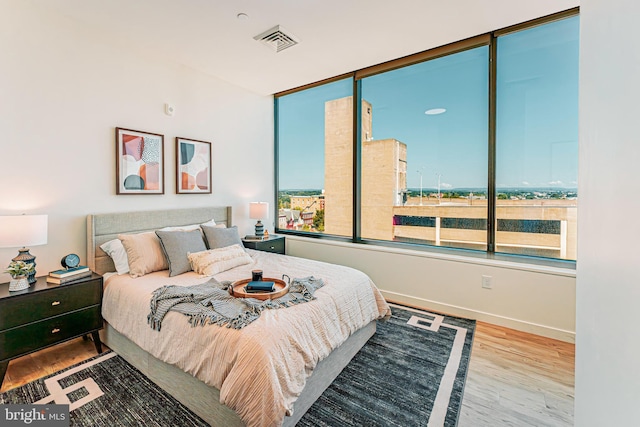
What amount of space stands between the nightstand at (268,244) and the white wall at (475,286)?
79cm

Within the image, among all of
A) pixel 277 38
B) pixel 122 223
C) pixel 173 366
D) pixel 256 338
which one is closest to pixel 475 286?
pixel 256 338

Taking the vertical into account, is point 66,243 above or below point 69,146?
below

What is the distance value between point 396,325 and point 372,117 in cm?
245

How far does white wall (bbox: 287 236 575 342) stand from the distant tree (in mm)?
535

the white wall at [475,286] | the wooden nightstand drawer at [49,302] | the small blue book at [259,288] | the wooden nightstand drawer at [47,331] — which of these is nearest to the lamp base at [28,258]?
the wooden nightstand drawer at [49,302]

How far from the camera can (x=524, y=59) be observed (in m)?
2.73

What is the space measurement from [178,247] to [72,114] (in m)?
1.45

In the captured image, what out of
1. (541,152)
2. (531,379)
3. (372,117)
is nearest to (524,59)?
(541,152)

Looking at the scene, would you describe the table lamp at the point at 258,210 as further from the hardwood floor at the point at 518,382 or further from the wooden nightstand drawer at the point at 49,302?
the hardwood floor at the point at 518,382

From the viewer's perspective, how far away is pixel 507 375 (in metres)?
2.06

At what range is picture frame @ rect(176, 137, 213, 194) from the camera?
332cm

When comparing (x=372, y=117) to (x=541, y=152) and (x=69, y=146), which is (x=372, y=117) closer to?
(x=541, y=152)

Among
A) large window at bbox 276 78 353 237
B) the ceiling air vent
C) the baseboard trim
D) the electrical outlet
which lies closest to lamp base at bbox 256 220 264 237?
large window at bbox 276 78 353 237

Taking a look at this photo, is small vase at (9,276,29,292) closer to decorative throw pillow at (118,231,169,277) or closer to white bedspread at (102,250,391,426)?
white bedspread at (102,250,391,426)
